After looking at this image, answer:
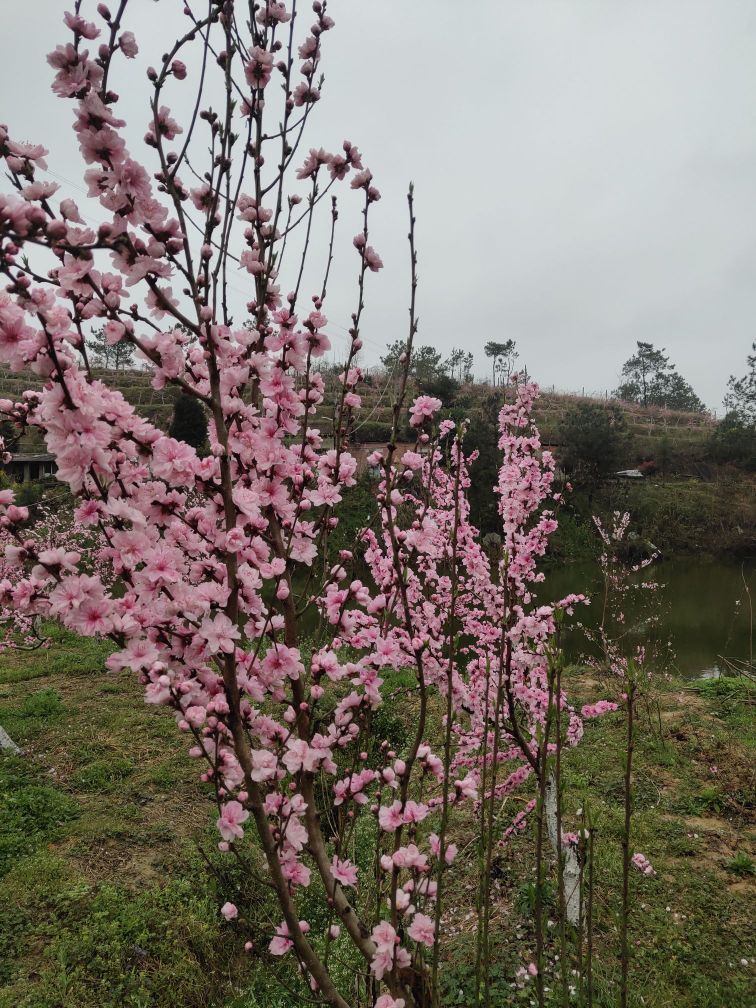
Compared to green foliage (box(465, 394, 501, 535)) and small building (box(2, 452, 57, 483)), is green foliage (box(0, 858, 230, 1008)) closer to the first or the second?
green foliage (box(465, 394, 501, 535))

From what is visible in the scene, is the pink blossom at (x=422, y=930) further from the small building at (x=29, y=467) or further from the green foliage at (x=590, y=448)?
the small building at (x=29, y=467)

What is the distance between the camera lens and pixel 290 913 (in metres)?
1.56

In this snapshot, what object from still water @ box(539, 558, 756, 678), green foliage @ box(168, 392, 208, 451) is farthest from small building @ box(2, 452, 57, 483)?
still water @ box(539, 558, 756, 678)

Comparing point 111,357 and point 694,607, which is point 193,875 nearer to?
point 694,607

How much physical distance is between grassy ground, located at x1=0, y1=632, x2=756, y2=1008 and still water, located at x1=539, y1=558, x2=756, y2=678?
6.65ft

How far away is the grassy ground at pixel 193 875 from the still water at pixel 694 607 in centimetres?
203

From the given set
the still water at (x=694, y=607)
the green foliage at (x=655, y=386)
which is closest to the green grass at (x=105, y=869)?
the still water at (x=694, y=607)

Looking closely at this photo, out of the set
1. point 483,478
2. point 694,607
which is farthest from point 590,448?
point 694,607

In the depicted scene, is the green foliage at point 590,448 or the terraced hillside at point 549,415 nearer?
the green foliage at point 590,448

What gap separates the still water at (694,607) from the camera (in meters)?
11.5

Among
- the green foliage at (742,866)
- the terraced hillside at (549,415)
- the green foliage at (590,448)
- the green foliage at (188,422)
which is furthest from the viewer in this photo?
the terraced hillside at (549,415)

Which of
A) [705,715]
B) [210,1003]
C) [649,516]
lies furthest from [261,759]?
[649,516]

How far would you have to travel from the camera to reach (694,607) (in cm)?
1702

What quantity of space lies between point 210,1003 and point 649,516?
94.1ft
